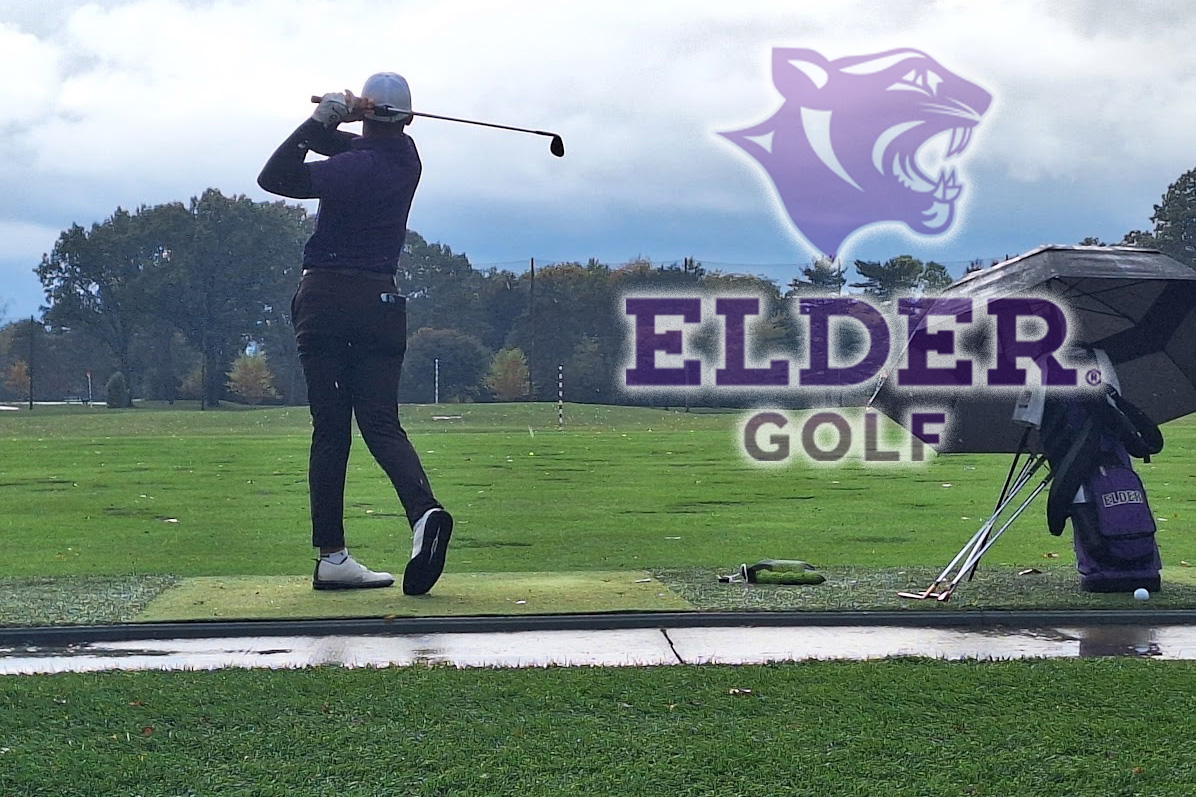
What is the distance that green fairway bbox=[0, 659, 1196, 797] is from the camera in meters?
4.82

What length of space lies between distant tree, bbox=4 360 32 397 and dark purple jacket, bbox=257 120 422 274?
259 ft

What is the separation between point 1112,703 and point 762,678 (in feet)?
4.68

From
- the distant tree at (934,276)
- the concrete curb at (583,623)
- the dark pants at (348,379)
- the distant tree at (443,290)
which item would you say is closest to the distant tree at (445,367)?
the distant tree at (443,290)

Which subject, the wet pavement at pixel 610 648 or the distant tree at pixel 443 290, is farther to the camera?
the distant tree at pixel 443 290

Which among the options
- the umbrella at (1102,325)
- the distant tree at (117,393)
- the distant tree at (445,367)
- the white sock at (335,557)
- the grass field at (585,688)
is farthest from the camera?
the distant tree at (117,393)

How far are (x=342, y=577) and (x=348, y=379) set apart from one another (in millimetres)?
1234

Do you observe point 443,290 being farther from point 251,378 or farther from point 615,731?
point 615,731

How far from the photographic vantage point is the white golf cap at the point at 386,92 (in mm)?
8938

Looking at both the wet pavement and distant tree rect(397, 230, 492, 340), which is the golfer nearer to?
the wet pavement

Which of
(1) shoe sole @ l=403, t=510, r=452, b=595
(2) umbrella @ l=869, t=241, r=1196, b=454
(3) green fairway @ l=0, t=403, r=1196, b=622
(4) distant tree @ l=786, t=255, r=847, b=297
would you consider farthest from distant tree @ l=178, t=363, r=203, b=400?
(1) shoe sole @ l=403, t=510, r=452, b=595

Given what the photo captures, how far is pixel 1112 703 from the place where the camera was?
19.5ft

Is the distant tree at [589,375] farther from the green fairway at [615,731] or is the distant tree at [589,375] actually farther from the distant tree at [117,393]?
the green fairway at [615,731]

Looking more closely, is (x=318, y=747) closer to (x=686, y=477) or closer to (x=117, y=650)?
(x=117, y=650)

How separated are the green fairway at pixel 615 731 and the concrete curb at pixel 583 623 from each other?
127 cm
